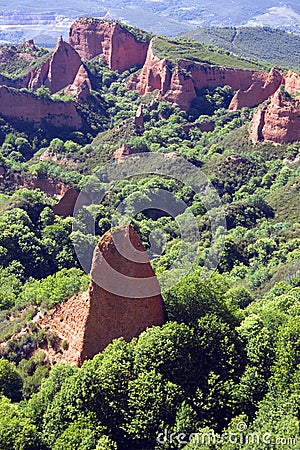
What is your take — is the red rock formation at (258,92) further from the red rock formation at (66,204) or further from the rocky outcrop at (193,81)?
the red rock formation at (66,204)

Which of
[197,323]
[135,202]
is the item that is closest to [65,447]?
[197,323]

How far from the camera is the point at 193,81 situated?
372 feet

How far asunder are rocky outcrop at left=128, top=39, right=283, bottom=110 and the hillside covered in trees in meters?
0.91

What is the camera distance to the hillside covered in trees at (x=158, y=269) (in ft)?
88.9

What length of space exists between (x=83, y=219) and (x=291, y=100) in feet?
123

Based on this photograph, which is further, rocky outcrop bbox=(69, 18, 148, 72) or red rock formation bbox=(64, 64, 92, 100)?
rocky outcrop bbox=(69, 18, 148, 72)

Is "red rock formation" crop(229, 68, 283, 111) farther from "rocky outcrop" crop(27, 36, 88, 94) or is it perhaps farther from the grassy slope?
"rocky outcrop" crop(27, 36, 88, 94)

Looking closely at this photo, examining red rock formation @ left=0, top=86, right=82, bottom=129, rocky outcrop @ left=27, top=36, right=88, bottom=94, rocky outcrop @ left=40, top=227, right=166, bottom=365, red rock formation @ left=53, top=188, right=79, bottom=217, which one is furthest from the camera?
rocky outcrop @ left=27, top=36, right=88, bottom=94

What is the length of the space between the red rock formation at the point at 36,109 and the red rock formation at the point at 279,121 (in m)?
32.0

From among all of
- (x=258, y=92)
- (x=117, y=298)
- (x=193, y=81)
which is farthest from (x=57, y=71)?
(x=117, y=298)

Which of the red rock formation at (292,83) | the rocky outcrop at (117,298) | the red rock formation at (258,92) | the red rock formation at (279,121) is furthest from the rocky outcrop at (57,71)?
the rocky outcrop at (117,298)

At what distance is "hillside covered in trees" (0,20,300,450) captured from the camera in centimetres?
2709

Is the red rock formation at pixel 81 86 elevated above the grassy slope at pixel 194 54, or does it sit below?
below

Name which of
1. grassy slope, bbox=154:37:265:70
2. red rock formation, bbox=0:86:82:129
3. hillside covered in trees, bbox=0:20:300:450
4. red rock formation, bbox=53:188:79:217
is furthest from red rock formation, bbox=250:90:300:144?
red rock formation, bbox=0:86:82:129
